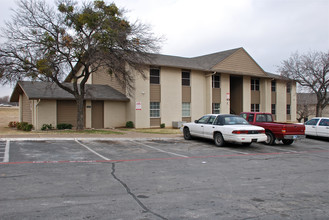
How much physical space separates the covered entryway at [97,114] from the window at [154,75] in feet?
14.8

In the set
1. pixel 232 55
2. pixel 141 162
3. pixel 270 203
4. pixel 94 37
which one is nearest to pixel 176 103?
pixel 232 55

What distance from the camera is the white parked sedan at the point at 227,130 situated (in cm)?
1246

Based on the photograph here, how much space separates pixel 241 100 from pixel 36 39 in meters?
20.5

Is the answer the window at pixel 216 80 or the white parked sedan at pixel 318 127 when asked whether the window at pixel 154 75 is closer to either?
the window at pixel 216 80

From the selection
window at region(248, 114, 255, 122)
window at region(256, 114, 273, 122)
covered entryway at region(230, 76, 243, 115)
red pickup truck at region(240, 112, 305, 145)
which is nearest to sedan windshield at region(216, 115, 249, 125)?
red pickup truck at region(240, 112, 305, 145)

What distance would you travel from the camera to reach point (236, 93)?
30.2 m

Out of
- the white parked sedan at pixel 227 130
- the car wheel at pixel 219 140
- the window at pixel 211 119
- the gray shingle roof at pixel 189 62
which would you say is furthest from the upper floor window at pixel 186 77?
the car wheel at pixel 219 140

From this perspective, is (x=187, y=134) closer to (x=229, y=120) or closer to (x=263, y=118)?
(x=229, y=120)

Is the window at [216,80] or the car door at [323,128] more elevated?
the window at [216,80]

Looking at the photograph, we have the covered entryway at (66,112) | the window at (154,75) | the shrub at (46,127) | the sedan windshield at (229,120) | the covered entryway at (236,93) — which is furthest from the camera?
the covered entryway at (236,93)

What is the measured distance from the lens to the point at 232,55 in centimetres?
2792

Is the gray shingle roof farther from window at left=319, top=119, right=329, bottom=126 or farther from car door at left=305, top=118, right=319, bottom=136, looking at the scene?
window at left=319, top=119, right=329, bottom=126

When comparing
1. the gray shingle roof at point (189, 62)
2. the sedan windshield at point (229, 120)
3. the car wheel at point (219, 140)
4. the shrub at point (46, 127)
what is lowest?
the car wheel at point (219, 140)

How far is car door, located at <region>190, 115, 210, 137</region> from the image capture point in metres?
14.5
